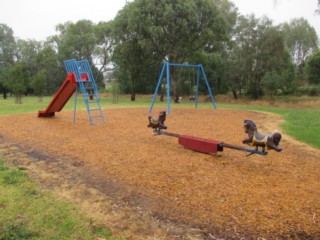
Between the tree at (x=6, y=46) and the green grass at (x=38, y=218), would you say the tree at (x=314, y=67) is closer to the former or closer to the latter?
the green grass at (x=38, y=218)

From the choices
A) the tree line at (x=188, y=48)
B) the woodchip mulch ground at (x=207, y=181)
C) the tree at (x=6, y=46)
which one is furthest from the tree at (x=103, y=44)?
the woodchip mulch ground at (x=207, y=181)

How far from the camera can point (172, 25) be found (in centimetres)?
2066

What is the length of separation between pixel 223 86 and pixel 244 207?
92.1 feet

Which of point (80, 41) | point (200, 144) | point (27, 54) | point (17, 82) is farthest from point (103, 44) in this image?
point (200, 144)

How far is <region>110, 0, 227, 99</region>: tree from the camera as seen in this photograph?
66.8ft

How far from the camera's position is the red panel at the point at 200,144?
5.11 metres

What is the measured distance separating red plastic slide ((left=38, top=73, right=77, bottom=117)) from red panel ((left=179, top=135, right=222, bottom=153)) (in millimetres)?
5760

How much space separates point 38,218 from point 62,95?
344 inches

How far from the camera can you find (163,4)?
67.7 feet

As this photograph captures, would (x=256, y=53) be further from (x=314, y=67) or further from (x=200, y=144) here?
(x=200, y=144)

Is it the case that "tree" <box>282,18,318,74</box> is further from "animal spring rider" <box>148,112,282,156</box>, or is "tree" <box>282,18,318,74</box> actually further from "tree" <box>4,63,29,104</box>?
"animal spring rider" <box>148,112,282,156</box>

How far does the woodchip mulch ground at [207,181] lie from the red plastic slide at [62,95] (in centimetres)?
338

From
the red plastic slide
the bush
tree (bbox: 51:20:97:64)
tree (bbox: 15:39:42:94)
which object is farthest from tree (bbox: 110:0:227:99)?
tree (bbox: 15:39:42:94)

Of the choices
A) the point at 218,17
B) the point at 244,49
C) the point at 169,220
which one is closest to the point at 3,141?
the point at 169,220
